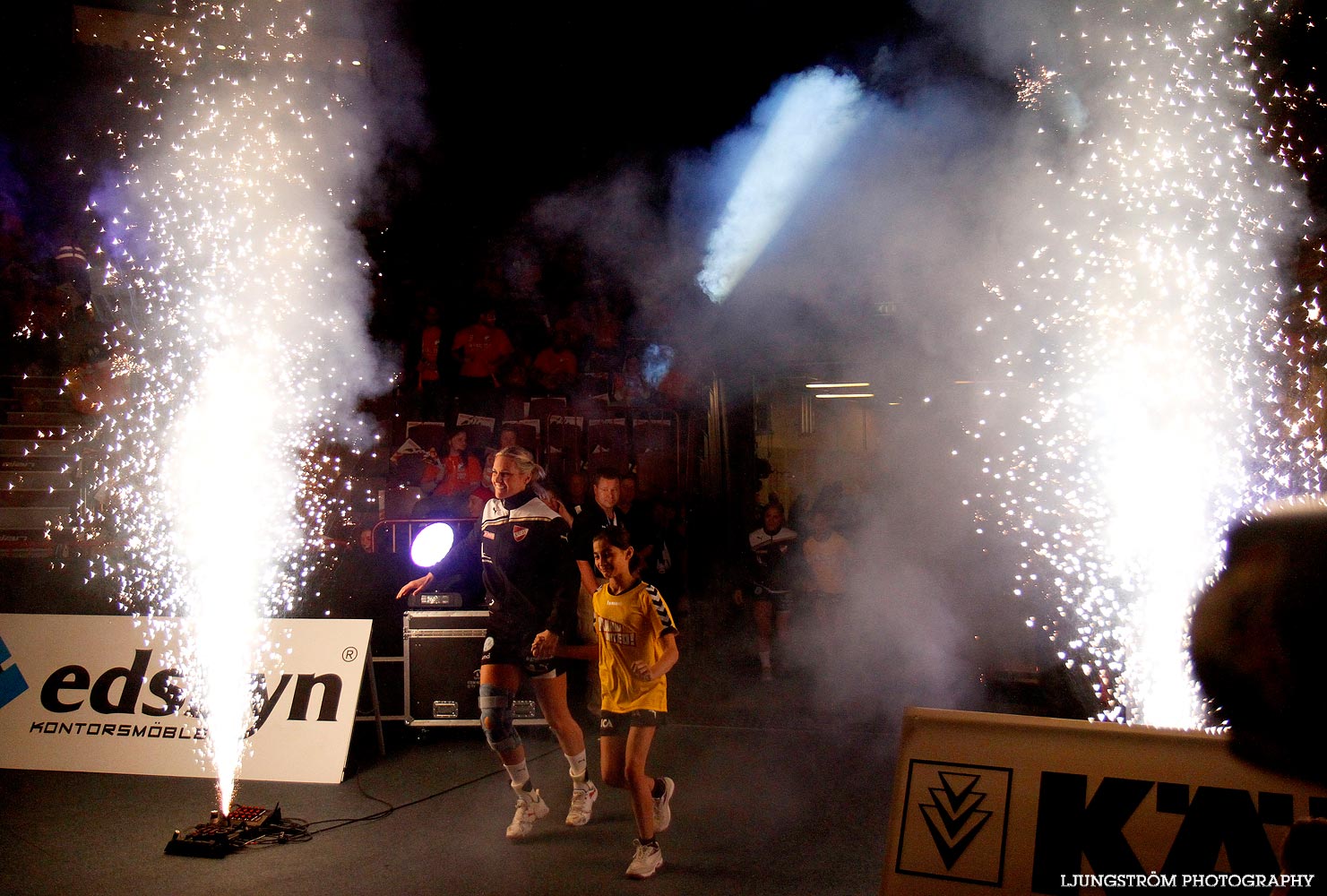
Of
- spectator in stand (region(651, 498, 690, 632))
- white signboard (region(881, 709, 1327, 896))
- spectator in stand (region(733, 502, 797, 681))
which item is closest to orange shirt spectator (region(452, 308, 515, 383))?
spectator in stand (region(651, 498, 690, 632))

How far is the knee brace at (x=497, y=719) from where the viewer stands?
4.06 meters

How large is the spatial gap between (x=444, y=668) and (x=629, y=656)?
2.43 m

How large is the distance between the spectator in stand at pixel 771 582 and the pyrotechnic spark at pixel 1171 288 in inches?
110

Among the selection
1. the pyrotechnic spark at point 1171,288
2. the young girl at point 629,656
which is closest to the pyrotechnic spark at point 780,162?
the pyrotechnic spark at point 1171,288

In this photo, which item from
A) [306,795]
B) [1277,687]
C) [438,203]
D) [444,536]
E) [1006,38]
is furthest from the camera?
[438,203]

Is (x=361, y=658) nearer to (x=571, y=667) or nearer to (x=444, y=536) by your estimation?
(x=444, y=536)

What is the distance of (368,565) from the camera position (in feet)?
19.5

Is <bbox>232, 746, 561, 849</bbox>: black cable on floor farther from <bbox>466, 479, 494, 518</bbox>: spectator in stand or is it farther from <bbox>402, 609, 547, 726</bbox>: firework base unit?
<bbox>466, 479, 494, 518</bbox>: spectator in stand

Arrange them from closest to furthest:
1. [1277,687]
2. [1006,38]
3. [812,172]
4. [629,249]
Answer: [1277,687]
[1006,38]
[812,172]
[629,249]

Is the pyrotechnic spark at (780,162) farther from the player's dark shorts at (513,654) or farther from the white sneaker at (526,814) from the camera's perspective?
the white sneaker at (526,814)

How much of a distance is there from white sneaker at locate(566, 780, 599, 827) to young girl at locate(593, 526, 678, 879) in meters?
0.50

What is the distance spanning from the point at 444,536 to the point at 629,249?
14.3ft

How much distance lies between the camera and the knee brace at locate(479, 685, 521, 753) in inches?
160

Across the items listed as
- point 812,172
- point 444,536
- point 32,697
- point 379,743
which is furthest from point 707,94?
point 32,697
